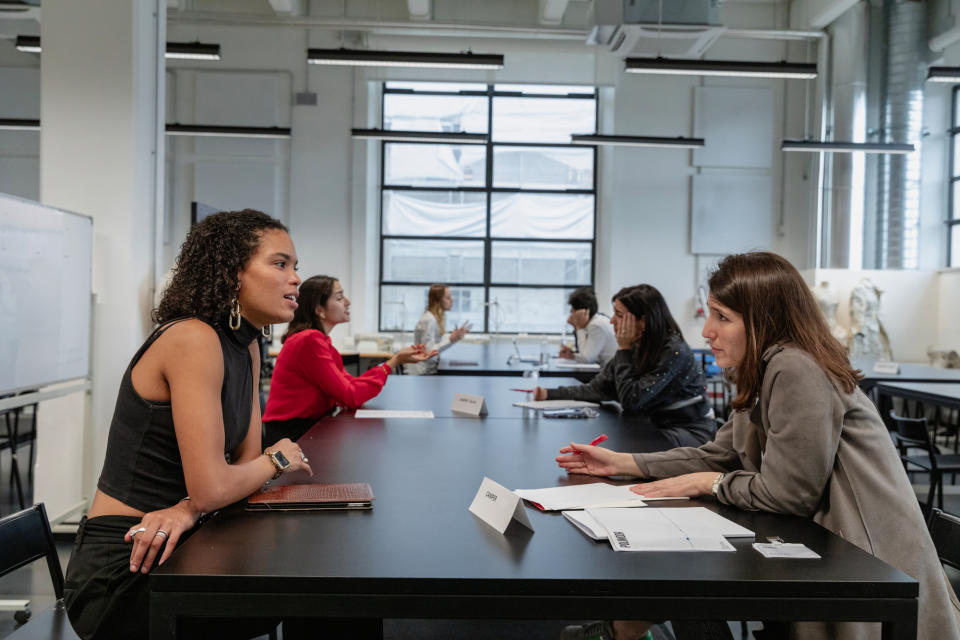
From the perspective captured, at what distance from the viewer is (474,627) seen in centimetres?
249

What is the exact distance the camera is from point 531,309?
29.5 ft

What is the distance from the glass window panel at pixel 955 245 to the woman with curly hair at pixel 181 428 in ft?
27.8

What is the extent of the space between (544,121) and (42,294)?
22.8 ft

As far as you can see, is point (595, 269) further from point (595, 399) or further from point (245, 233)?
point (245, 233)

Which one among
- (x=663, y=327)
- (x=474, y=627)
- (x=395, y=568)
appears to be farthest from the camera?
(x=663, y=327)

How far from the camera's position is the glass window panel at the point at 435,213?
8.92 meters

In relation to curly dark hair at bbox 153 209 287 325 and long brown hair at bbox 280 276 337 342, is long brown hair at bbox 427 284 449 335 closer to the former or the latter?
long brown hair at bbox 280 276 337 342

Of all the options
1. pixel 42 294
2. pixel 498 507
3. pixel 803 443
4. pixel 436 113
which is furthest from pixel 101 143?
pixel 436 113

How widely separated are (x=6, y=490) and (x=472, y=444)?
11.4 feet

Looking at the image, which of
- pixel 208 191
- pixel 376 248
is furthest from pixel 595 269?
pixel 208 191

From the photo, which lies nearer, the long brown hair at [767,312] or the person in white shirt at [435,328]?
the long brown hair at [767,312]

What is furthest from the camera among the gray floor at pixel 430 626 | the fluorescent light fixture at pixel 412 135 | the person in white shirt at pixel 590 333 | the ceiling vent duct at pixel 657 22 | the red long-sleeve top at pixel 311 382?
the fluorescent light fixture at pixel 412 135

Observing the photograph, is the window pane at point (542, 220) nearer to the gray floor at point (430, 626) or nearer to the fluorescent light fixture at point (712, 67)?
the fluorescent light fixture at point (712, 67)

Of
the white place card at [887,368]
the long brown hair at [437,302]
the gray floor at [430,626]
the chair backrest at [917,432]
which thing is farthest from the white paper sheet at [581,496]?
the long brown hair at [437,302]
